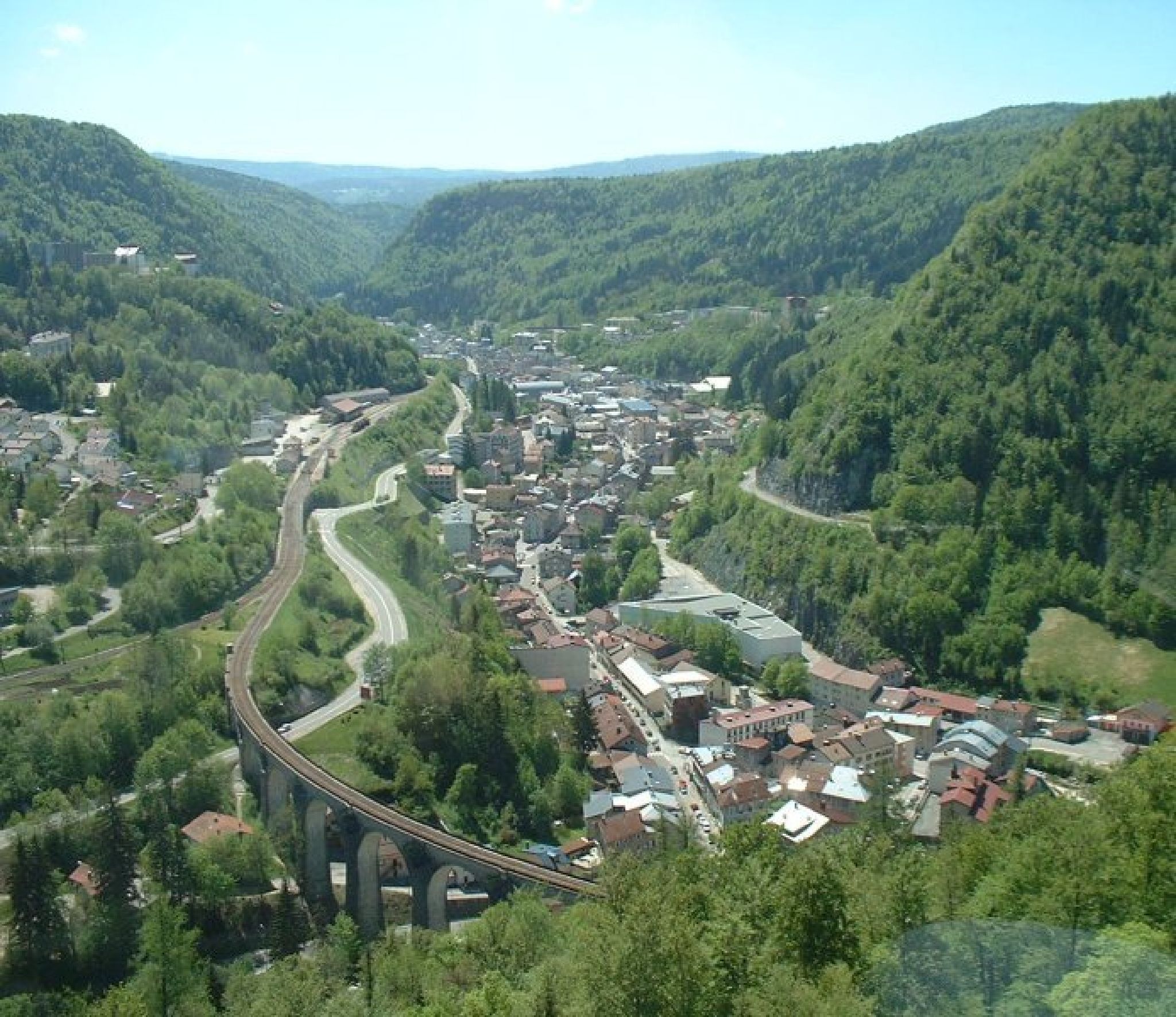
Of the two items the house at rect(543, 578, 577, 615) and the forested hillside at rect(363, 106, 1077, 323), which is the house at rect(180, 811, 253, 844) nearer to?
the house at rect(543, 578, 577, 615)

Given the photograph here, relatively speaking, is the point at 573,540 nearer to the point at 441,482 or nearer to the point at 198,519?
the point at 441,482

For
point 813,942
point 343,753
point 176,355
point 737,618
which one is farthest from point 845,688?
point 176,355

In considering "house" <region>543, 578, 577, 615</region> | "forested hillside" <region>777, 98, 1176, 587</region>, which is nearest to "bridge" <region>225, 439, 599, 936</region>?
"house" <region>543, 578, 577, 615</region>

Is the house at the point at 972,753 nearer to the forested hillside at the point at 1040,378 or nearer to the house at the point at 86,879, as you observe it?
the forested hillside at the point at 1040,378

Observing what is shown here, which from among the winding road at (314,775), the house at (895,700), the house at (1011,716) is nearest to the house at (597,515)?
the winding road at (314,775)

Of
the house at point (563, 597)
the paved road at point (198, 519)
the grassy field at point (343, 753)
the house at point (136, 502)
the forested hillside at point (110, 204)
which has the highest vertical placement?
the forested hillside at point (110, 204)

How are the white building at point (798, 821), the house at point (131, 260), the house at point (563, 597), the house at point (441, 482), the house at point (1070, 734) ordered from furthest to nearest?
the house at point (131, 260) < the house at point (441, 482) < the house at point (563, 597) < the house at point (1070, 734) < the white building at point (798, 821)
